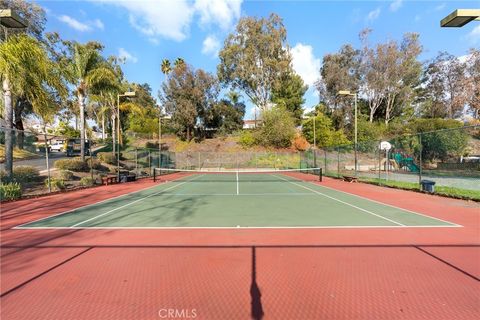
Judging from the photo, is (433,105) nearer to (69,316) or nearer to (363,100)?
(363,100)

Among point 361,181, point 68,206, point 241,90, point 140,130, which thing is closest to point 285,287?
point 68,206

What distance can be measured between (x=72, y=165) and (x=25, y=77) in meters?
8.30

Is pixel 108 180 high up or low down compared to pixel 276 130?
down

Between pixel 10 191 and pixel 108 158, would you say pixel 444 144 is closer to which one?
pixel 10 191

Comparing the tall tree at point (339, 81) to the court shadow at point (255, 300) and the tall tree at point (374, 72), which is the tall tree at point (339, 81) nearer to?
the tall tree at point (374, 72)

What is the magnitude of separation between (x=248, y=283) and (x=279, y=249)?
160 cm

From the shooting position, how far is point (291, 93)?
2174 inches

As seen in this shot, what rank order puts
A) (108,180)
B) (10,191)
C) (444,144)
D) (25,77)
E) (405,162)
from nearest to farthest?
(10,191)
(25,77)
(444,144)
(108,180)
(405,162)

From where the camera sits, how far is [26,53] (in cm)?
1336

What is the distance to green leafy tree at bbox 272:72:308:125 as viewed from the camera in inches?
2096

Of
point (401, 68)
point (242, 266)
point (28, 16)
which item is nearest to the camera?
point (242, 266)

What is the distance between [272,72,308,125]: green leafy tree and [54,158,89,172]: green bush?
36051mm

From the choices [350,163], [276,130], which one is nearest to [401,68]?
[276,130]

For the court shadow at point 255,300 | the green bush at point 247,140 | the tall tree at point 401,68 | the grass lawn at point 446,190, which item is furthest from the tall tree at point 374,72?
the court shadow at point 255,300
